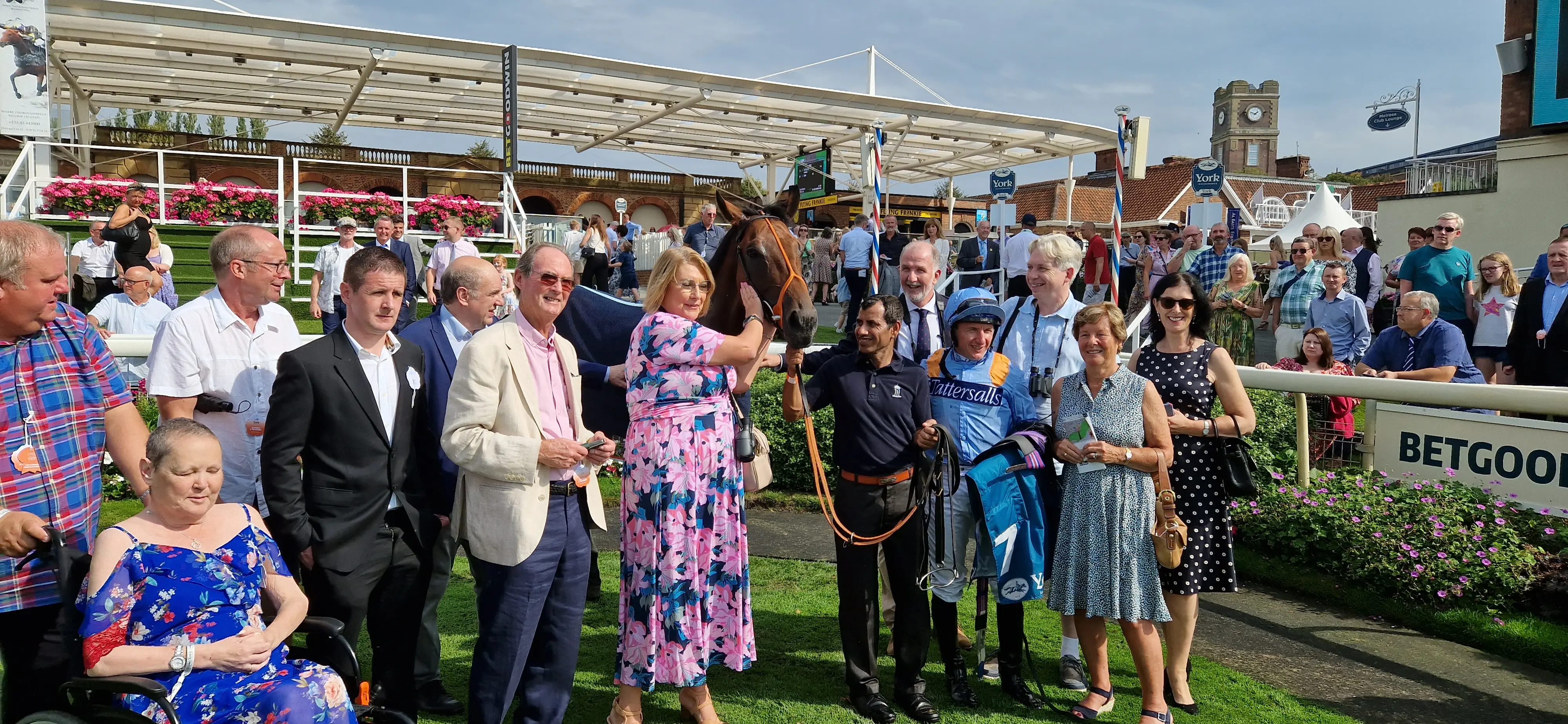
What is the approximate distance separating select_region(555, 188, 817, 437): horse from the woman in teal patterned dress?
1240 mm

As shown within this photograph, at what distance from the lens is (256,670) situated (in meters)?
2.83

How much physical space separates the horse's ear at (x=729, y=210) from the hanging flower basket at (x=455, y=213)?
43.6ft

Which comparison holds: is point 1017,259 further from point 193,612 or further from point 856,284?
point 193,612

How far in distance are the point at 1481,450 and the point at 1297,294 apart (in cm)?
346

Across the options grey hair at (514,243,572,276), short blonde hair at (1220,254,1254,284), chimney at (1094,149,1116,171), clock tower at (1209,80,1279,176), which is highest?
clock tower at (1209,80,1279,176)

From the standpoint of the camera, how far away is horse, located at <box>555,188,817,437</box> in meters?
4.64

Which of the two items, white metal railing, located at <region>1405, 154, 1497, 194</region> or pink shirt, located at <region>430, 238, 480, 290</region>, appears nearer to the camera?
pink shirt, located at <region>430, 238, 480, 290</region>

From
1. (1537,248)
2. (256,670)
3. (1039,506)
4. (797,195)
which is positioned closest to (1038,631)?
(1039,506)

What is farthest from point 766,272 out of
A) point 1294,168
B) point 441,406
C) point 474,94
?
point 1294,168

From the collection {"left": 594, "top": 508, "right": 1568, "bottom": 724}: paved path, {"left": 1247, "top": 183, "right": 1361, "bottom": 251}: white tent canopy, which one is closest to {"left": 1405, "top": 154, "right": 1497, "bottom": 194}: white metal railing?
{"left": 1247, "top": 183, "right": 1361, "bottom": 251}: white tent canopy

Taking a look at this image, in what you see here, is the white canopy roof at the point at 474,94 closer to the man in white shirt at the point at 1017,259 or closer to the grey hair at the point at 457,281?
the man in white shirt at the point at 1017,259

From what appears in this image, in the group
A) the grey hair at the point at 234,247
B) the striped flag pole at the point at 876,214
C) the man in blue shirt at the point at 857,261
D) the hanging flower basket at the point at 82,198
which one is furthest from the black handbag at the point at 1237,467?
the hanging flower basket at the point at 82,198

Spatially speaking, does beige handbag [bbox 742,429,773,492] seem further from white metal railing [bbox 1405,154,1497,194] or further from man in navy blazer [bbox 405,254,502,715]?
white metal railing [bbox 1405,154,1497,194]

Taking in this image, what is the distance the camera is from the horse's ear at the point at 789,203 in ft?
17.3
